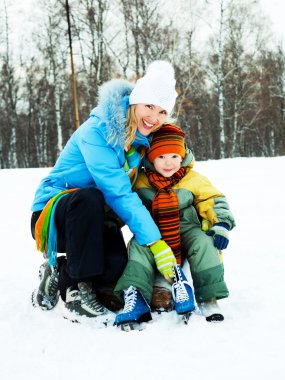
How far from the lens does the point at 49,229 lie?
1.88 meters

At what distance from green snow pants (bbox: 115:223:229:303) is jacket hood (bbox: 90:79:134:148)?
0.54m

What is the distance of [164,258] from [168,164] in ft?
1.74

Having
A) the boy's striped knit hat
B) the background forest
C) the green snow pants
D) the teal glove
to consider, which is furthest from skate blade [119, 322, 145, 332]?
the background forest

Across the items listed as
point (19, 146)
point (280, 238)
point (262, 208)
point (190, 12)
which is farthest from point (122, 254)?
point (19, 146)

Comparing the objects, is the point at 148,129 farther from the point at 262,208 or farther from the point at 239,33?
the point at 239,33

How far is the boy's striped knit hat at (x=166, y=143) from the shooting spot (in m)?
2.09

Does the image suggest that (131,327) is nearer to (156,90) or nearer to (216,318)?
(216,318)

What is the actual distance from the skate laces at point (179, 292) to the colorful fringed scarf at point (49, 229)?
616 millimetres

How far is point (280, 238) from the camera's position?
9.47ft

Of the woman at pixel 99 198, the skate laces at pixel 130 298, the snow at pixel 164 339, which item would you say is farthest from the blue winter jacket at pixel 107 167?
the snow at pixel 164 339

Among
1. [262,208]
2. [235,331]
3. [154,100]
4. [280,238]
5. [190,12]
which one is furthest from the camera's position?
[190,12]

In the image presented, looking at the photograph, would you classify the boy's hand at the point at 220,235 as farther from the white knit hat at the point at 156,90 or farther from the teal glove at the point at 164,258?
the white knit hat at the point at 156,90

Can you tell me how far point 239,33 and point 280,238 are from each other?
1566cm

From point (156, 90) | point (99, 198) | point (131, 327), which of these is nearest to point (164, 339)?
point (131, 327)
